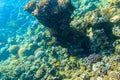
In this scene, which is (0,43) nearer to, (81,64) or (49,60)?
(49,60)

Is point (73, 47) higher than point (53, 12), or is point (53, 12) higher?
point (53, 12)

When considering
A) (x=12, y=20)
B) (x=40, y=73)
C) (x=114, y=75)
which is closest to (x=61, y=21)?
(x=40, y=73)

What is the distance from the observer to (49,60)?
50.4 feet

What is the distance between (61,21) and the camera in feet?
44.2

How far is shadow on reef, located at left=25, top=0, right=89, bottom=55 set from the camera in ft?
44.1

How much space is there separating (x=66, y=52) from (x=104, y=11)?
3.44 metres

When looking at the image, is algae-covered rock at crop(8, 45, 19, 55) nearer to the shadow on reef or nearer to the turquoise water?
the turquoise water

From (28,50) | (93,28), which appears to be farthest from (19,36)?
(93,28)

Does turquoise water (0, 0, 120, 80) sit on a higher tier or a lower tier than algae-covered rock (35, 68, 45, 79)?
higher

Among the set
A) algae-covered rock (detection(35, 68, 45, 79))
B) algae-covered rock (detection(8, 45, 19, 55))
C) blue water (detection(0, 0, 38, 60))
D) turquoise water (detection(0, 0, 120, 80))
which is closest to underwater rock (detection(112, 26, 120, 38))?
turquoise water (detection(0, 0, 120, 80))

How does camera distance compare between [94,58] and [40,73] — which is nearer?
[94,58]

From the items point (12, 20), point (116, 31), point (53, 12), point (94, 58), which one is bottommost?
point (94, 58)

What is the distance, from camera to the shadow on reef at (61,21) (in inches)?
529

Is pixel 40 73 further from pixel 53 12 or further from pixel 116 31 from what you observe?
pixel 116 31
